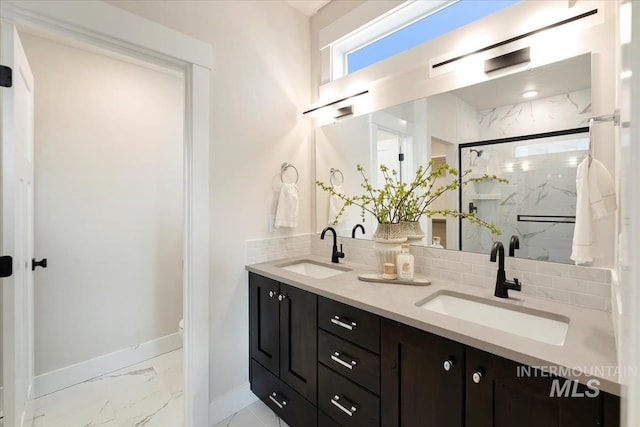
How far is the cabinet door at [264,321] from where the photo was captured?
176 cm

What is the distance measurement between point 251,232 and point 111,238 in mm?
1288

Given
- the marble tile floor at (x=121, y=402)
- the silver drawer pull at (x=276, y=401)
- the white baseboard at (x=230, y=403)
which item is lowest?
the marble tile floor at (x=121, y=402)

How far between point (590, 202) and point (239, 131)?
5.95ft

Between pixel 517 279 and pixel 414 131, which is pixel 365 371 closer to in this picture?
pixel 517 279

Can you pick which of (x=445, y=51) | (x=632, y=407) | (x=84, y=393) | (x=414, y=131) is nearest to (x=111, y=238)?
(x=84, y=393)

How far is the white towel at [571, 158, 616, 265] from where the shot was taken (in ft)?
3.34

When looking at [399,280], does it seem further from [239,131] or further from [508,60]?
[239,131]

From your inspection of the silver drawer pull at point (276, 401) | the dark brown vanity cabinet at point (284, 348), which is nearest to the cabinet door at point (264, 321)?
the dark brown vanity cabinet at point (284, 348)

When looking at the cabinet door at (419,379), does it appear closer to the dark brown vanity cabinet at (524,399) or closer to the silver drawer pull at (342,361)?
the dark brown vanity cabinet at (524,399)

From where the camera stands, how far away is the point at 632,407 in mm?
465

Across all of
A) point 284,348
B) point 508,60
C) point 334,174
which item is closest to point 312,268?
point 284,348

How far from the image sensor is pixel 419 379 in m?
1.08

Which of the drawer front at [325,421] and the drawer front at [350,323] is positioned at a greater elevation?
the drawer front at [350,323]

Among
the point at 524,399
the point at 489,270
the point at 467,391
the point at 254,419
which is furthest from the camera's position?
the point at 254,419
